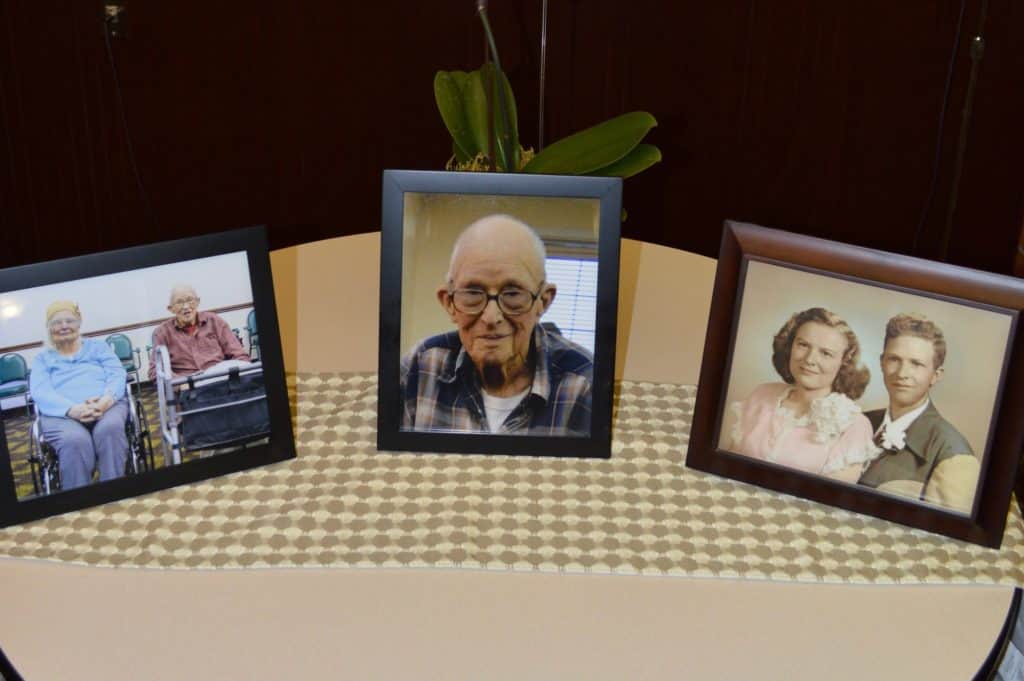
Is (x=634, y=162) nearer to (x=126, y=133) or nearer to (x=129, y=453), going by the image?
(x=129, y=453)

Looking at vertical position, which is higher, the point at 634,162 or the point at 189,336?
the point at 634,162

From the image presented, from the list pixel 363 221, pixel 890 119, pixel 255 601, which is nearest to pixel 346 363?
pixel 255 601

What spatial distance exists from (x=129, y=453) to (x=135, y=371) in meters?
0.07

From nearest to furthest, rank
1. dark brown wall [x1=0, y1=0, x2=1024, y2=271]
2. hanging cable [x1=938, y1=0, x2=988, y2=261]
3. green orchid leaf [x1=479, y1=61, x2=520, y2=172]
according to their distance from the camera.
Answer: green orchid leaf [x1=479, y1=61, x2=520, y2=172] → hanging cable [x1=938, y1=0, x2=988, y2=261] → dark brown wall [x1=0, y1=0, x2=1024, y2=271]

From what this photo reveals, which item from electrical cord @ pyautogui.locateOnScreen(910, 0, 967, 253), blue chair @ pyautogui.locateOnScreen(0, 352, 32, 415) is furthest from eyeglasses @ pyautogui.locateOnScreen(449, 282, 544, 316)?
electrical cord @ pyautogui.locateOnScreen(910, 0, 967, 253)

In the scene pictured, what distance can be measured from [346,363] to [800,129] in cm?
201

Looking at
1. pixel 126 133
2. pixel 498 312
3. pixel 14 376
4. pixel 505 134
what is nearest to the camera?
pixel 14 376

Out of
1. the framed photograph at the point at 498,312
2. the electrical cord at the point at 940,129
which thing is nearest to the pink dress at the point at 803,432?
the framed photograph at the point at 498,312

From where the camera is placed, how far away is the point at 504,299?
1.04 m

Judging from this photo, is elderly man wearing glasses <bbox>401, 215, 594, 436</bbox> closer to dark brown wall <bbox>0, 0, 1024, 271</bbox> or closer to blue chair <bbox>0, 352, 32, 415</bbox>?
blue chair <bbox>0, 352, 32, 415</bbox>

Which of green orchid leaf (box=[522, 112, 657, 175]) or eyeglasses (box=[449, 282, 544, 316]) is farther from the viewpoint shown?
green orchid leaf (box=[522, 112, 657, 175])

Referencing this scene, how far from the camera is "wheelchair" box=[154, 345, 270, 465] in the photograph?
992mm

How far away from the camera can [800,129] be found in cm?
293

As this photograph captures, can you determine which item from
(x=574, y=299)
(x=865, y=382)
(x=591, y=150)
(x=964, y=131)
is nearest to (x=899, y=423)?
(x=865, y=382)
